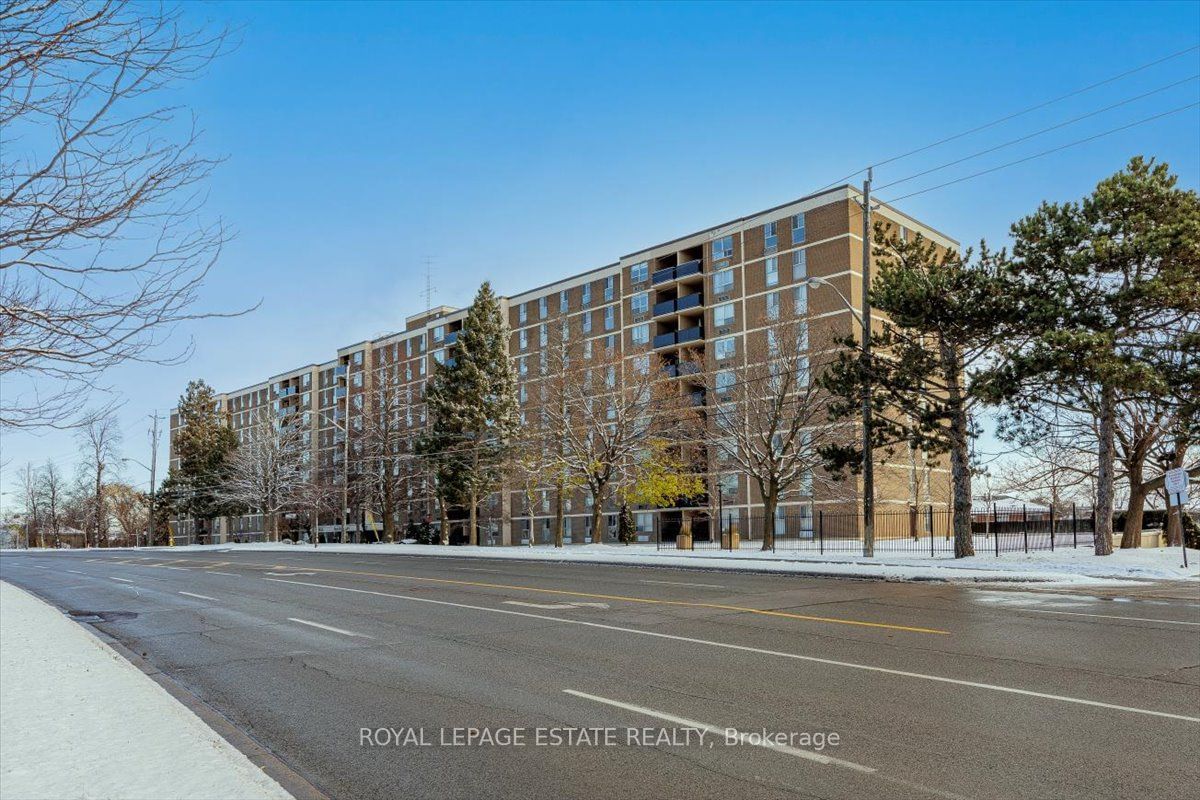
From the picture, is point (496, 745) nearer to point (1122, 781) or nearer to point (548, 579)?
point (1122, 781)

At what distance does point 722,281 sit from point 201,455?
6400 cm

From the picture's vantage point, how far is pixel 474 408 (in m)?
60.1

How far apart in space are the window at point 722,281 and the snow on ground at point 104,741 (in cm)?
5794

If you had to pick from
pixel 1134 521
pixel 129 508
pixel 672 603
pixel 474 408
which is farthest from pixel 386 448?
pixel 129 508

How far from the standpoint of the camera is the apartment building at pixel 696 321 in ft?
186

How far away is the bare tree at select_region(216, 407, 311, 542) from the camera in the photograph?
7581cm

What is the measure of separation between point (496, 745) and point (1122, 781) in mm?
4199

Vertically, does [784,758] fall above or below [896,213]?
below

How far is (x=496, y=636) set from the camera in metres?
12.2

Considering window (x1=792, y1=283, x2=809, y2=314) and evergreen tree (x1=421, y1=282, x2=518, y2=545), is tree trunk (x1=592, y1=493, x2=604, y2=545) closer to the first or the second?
evergreen tree (x1=421, y1=282, x2=518, y2=545)

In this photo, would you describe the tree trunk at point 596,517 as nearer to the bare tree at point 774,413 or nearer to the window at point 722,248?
the bare tree at point 774,413

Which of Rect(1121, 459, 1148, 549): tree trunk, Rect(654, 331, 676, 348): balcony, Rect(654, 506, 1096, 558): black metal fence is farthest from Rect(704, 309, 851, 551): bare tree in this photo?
Rect(654, 331, 676, 348): balcony

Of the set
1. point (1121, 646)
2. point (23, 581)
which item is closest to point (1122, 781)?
point (1121, 646)

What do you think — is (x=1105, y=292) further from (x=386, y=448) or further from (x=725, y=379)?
(x=386, y=448)
